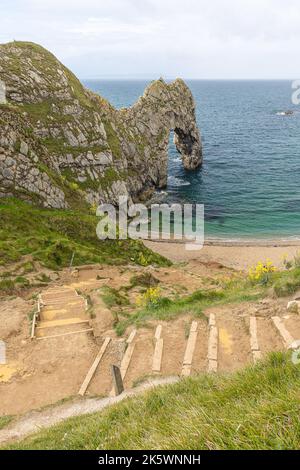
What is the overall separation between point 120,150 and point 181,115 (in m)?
26.3

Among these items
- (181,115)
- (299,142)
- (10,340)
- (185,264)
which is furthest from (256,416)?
(299,142)

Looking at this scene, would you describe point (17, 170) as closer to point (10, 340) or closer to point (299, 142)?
point (10, 340)

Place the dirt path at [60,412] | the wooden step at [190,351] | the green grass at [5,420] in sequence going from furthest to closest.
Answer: the wooden step at [190,351]
the green grass at [5,420]
the dirt path at [60,412]

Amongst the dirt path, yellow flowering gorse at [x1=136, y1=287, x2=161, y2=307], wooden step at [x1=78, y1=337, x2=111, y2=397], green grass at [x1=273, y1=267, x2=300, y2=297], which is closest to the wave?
yellow flowering gorse at [x1=136, y1=287, x2=161, y2=307]

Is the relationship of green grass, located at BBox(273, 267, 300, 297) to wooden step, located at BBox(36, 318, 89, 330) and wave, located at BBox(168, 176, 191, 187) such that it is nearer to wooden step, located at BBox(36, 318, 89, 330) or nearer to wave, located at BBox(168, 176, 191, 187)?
wooden step, located at BBox(36, 318, 89, 330)

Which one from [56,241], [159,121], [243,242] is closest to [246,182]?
[159,121]

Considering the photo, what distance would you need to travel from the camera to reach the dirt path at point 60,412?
11.1 m

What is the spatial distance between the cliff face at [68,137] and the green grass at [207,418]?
101 feet

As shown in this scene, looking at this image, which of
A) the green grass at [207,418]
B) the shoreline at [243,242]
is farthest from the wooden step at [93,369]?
the shoreline at [243,242]

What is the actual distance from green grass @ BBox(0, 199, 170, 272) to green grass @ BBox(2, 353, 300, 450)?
63.4ft

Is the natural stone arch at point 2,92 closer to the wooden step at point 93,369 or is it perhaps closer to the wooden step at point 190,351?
the wooden step at point 93,369

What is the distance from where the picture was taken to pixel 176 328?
15.6m

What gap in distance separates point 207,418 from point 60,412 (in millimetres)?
8146

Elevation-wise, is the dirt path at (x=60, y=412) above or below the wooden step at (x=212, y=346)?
below
